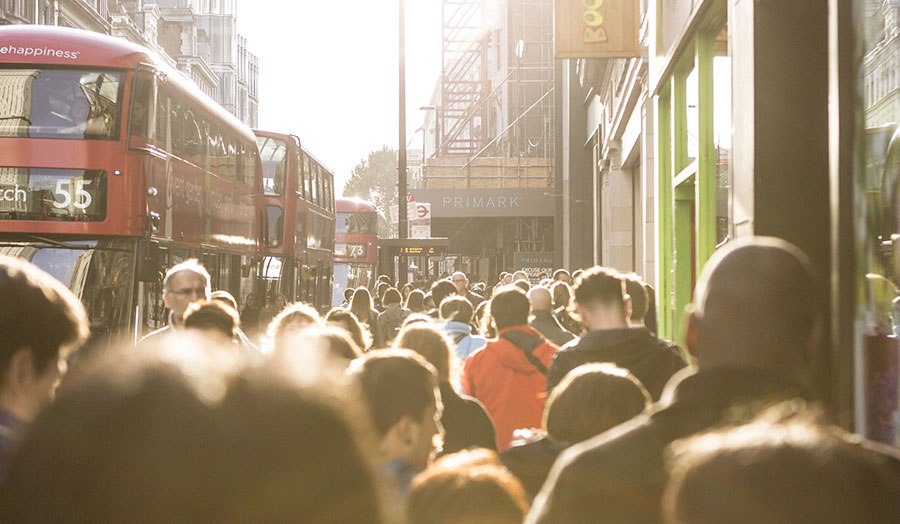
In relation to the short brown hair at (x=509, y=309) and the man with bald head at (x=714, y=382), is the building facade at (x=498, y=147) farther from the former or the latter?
the man with bald head at (x=714, y=382)

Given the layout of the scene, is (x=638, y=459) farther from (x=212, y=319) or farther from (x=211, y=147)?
(x=211, y=147)

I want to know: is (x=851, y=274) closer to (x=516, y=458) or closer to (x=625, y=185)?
(x=516, y=458)

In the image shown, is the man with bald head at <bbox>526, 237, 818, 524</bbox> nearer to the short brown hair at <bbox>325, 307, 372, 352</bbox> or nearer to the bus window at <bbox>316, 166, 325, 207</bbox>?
the short brown hair at <bbox>325, 307, 372, 352</bbox>

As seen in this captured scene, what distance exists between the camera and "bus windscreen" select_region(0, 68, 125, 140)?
11.7 m

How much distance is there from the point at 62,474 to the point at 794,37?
17.8 ft

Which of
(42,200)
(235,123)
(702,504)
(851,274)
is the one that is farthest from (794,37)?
(235,123)

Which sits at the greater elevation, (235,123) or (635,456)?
(235,123)

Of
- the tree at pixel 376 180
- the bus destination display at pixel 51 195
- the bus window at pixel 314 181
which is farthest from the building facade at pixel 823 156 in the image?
the tree at pixel 376 180

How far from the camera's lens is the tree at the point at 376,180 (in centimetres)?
10525

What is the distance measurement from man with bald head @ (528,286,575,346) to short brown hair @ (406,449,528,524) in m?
5.73

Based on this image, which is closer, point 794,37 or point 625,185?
point 794,37

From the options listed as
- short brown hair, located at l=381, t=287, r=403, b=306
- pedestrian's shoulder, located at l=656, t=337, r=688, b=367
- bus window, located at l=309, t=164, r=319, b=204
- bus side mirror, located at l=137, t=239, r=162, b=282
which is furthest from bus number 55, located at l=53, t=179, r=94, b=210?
bus window, located at l=309, t=164, r=319, b=204

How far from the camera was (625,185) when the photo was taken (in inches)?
922

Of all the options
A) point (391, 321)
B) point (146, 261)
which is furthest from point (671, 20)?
point (146, 261)
